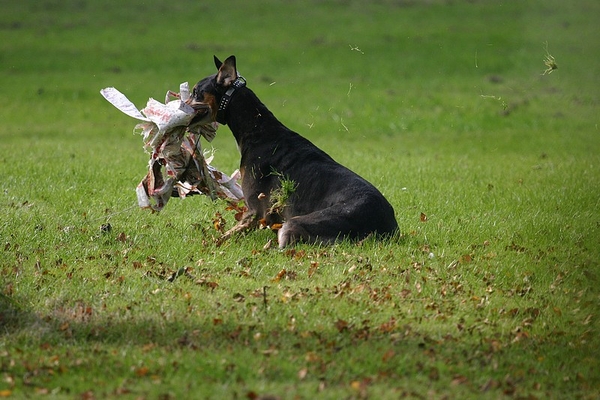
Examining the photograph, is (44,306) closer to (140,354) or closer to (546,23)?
(140,354)

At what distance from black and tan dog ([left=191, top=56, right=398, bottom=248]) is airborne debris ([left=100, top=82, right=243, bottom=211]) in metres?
0.23

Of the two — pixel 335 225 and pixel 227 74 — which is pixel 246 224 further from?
pixel 227 74

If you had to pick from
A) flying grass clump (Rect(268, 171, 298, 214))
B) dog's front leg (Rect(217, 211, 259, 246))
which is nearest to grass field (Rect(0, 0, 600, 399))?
dog's front leg (Rect(217, 211, 259, 246))

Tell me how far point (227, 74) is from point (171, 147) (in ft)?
3.27

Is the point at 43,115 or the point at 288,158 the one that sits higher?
the point at 288,158

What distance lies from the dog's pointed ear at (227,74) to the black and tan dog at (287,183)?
11 millimetres

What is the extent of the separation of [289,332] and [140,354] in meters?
1.06

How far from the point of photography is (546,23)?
33656 millimetres

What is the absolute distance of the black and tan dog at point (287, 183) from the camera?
8.00 metres

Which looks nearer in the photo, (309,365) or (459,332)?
(309,365)

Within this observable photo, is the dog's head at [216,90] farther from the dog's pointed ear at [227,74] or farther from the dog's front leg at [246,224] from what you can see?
the dog's front leg at [246,224]

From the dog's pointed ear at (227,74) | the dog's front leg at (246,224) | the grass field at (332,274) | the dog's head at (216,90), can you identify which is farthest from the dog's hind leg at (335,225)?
the dog's pointed ear at (227,74)

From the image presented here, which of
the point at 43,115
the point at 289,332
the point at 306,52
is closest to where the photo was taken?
the point at 289,332

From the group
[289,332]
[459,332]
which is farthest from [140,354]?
[459,332]
